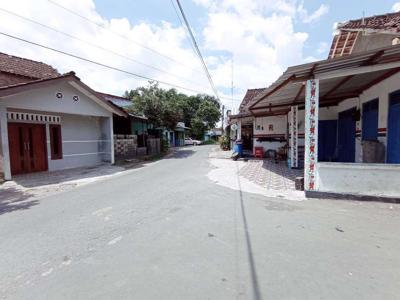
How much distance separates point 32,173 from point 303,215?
35.1ft

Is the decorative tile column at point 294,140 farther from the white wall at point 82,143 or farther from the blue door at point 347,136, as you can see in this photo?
the white wall at point 82,143

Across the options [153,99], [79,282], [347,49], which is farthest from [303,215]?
[153,99]

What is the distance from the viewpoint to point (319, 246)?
313 cm

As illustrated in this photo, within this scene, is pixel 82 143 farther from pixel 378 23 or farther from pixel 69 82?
pixel 378 23

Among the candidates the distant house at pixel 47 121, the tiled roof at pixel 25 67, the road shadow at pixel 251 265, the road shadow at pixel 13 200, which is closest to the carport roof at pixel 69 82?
the distant house at pixel 47 121

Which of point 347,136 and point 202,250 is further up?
point 347,136

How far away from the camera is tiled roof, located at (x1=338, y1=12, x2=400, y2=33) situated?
236 inches

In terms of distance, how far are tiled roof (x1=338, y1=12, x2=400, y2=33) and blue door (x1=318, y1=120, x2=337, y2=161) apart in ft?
15.7

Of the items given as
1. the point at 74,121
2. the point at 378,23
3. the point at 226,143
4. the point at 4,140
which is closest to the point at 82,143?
the point at 74,121

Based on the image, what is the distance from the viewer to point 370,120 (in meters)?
7.51

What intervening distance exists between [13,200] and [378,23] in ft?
37.3

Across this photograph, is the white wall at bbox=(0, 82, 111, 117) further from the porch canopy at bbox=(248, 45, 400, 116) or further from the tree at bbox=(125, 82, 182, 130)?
the porch canopy at bbox=(248, 45, 400, 116)

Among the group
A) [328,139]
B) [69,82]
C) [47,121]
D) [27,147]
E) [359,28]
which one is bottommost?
[27,147]

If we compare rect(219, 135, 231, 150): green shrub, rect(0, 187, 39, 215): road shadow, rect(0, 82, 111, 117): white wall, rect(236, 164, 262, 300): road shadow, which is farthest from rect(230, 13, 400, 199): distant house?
rect(219, 135, 231, 150): green shrub
